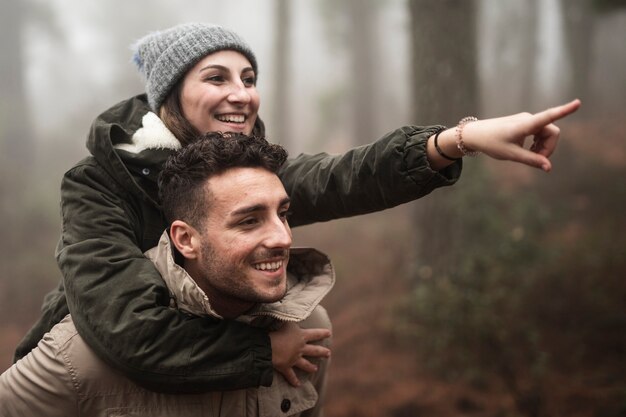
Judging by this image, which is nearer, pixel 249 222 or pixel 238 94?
pixel 249 222

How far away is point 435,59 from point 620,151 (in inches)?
246

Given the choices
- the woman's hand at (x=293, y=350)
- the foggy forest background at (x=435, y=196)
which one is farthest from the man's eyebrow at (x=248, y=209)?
the foggy forest background at (x=435, y=196)

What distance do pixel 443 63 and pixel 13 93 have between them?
10.9m

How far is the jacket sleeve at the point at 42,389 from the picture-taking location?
2271mm

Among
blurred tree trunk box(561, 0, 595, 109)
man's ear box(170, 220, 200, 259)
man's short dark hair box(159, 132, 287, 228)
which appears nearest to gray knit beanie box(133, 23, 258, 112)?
man's short dark hair box(159, 132, 287, 228)

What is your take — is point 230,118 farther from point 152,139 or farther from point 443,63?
point 443,63

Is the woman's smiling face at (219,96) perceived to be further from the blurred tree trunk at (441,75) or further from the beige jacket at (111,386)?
the blurred tree trunk at (441,75)

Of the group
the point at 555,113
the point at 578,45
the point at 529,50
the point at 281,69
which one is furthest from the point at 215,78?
the point at 529,50

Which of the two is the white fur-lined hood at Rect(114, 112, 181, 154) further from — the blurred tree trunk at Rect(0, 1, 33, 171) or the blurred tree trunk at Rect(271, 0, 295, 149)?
the blurred tree trunk at Rect(0, 1, 33, 171)

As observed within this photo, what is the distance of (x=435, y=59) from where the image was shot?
20.5 feet

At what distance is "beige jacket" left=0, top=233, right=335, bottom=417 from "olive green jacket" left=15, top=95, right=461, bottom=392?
0.07m

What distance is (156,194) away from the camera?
275cm

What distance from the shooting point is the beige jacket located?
228 cm

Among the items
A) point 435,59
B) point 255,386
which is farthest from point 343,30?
point 255,386
